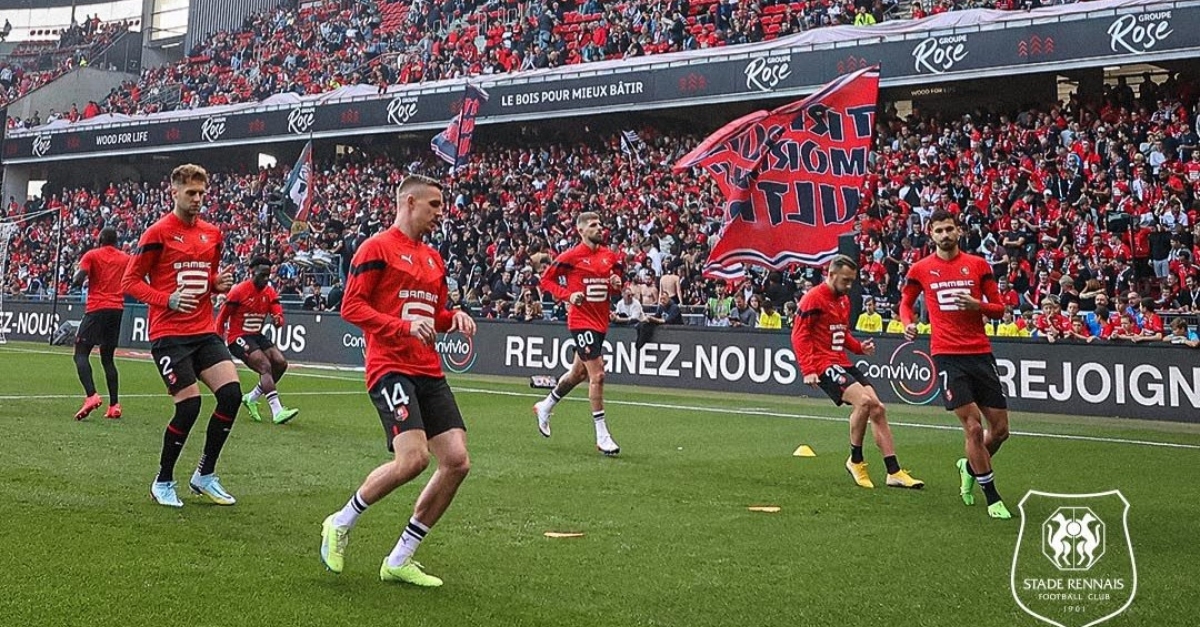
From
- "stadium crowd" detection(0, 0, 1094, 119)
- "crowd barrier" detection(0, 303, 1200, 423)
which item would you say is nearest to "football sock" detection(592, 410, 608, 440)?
"crowd barrier" detection(0, 303, 1200, 423)

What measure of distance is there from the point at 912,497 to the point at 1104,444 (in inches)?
204

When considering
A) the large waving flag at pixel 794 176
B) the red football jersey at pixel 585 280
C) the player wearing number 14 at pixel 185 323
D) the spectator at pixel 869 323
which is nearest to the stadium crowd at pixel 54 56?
the spectator at pixel 869 323

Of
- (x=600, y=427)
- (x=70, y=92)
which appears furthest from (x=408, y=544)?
(x=70, y=92)

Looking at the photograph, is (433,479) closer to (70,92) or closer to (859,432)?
(859,432)

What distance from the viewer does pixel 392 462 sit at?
17.9 feet

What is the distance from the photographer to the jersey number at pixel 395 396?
18.4ft

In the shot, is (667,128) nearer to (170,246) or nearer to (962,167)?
(962,167)

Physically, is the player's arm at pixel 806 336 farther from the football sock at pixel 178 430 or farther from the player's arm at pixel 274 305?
the player's arm at pixel 274 305

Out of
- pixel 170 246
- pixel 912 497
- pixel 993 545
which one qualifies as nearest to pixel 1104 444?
pixel 912 497

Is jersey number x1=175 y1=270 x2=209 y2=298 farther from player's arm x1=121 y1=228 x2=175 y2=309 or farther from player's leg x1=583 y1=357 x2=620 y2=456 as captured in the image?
player's leg x1=583 y1=357 x2=620 y2=456

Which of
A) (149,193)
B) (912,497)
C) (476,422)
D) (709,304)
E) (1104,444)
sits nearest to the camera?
(912,497)

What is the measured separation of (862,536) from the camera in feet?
22.4

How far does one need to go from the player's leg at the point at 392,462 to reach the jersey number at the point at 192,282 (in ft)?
9.29

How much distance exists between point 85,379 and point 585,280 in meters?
6.37
